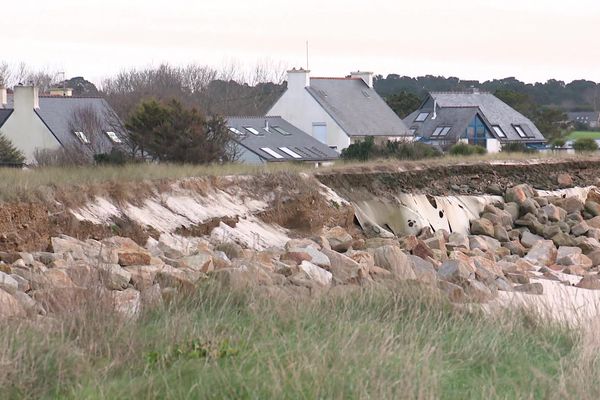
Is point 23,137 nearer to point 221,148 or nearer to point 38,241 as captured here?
point 221,148

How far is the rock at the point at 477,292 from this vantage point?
1350cm

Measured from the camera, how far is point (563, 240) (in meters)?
24.8

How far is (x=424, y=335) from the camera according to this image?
369 inches

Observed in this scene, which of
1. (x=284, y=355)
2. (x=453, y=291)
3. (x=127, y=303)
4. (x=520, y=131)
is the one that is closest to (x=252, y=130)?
(x=520, y=131)

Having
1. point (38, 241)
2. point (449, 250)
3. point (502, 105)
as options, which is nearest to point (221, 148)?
point (449, 250)

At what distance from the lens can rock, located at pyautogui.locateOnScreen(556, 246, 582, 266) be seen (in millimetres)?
21766

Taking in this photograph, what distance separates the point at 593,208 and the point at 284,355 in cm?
2314

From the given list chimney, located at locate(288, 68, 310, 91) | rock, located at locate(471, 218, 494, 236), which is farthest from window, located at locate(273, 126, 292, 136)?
rock, located at locate(471, 218, 494, 236)

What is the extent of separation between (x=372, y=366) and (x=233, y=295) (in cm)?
300

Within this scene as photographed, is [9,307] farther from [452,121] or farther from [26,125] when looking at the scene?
[452,121]

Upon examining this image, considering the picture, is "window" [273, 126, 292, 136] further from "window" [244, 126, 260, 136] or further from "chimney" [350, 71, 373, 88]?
"chimney" [350, 71, 373, 88]

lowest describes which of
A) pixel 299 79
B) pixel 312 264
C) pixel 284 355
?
Answer: pixel 312 264

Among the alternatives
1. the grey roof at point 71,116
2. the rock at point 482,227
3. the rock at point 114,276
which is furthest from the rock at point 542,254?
the grey roof at point 71,116

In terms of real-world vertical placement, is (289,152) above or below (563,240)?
below
